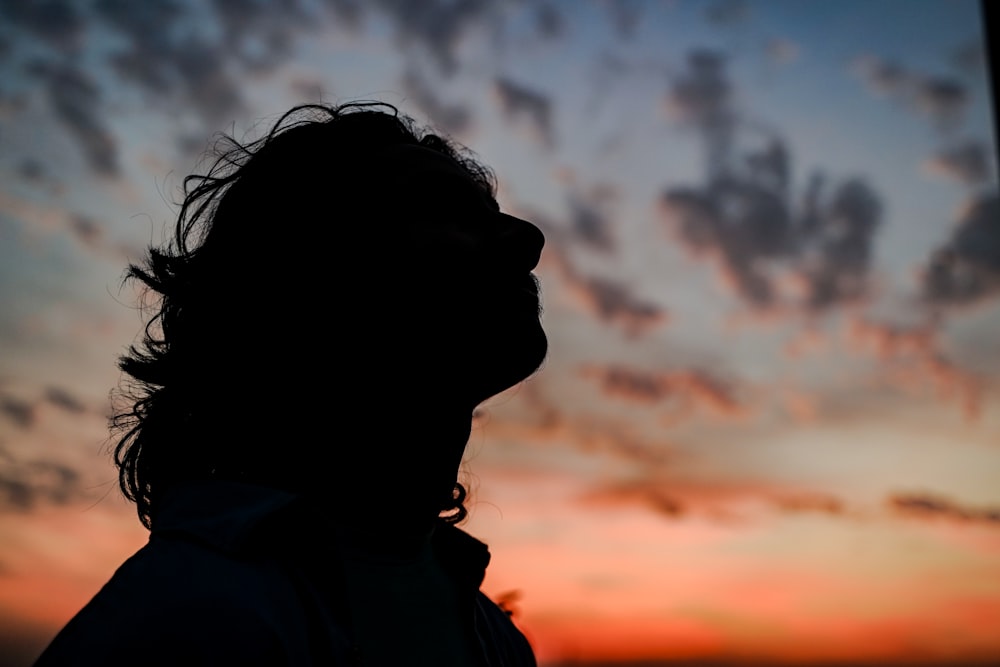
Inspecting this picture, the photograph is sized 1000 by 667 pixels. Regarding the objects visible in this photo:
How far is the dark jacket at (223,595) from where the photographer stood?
181 cm

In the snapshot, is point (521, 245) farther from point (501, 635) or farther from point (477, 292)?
point (501, 635)

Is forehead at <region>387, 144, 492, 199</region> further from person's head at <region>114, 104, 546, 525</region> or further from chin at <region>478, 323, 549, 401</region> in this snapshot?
chin at <region>478, 323, 549, 401</region>

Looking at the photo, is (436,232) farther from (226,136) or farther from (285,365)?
(226,136)

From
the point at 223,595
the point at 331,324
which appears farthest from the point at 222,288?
the point at 223,595

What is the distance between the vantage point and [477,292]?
296 cm

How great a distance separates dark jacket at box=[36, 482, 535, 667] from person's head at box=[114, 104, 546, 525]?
47cm

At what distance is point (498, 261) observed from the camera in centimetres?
301

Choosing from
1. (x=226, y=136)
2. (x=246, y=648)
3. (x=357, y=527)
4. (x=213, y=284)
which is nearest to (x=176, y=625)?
(x=246, y=648)

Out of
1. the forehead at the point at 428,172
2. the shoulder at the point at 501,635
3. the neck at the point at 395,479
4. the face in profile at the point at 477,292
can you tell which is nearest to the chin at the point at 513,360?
the face in profile at the point at 477,292

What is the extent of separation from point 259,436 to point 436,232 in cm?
114

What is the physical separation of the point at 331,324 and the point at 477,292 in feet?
2.27

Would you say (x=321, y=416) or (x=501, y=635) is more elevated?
(x=321, y=416)

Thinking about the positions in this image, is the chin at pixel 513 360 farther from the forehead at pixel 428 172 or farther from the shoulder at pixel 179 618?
the shoulder at pixel 179 618

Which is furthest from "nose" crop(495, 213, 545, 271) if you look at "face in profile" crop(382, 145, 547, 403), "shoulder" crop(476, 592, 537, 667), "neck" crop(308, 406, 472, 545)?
"shoulder" crop(476, 592, 537, 667)
